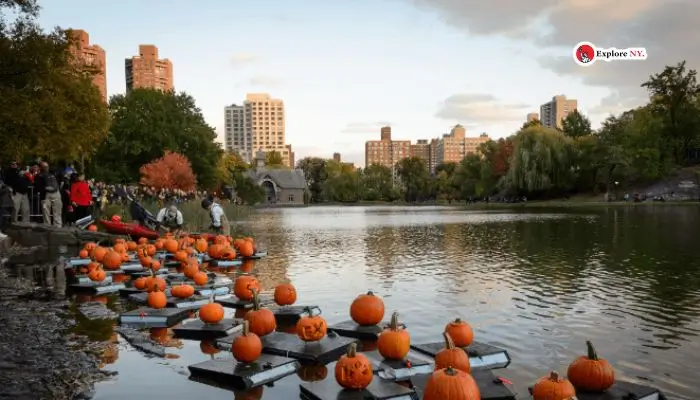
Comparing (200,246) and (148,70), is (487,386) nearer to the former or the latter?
(200,246)

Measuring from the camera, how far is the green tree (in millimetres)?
59625

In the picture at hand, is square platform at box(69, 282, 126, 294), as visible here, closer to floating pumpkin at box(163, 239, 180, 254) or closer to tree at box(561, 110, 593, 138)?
floating pumpkin at box(163, 239, 180, 254)

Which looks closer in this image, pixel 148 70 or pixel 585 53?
pixel 585 53

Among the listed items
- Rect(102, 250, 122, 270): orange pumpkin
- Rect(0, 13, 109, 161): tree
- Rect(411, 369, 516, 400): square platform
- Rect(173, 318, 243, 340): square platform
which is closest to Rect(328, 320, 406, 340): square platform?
Rect(173, 318, 243, 340): square platform

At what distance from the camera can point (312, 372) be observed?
7371mm

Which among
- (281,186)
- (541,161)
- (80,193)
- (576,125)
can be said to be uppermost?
(576,125)

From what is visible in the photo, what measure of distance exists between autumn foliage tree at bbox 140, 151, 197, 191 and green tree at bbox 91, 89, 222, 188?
4.99 metres

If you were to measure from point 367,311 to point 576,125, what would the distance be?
98047 millimetres

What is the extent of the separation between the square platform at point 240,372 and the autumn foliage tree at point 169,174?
47.0 meters

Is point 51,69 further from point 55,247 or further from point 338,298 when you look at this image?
point 338,298

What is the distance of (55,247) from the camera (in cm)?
2017

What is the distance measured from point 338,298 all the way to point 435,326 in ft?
10.1

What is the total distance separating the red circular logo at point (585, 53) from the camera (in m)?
28.2

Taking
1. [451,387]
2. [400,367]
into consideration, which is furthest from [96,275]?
[451,387]
